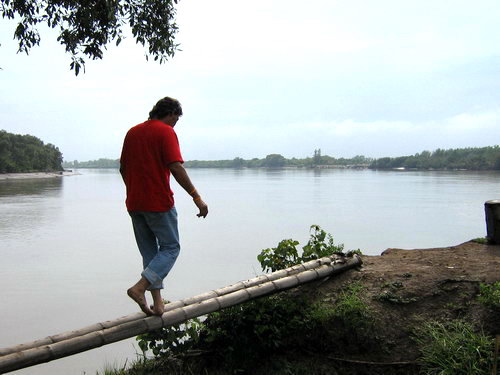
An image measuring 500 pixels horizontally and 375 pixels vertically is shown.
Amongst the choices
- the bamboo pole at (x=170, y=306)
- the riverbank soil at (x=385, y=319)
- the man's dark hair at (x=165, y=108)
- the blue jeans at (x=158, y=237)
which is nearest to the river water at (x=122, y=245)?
the bamboo pole at (x=170, y=306)

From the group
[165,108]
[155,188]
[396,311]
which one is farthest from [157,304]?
[396,311]

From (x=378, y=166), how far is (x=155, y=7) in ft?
526

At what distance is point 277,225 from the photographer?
2119 centimetres

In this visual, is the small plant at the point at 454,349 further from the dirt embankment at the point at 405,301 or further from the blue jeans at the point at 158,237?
the blue jeans at the point at 158,237

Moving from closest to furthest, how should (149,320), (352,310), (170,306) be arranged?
(149,320) < (170,306) < (352,310)

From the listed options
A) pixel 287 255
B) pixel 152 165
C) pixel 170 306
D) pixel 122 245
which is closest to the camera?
pixel 152 165

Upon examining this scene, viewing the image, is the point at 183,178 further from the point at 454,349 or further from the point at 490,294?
the point at 490,294

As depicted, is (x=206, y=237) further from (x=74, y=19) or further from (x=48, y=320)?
(x=74, y=19)

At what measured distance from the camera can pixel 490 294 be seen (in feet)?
13.7

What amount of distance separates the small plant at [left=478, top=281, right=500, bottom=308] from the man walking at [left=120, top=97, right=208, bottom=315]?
258 centimetres

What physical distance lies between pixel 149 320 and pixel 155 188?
1053mm

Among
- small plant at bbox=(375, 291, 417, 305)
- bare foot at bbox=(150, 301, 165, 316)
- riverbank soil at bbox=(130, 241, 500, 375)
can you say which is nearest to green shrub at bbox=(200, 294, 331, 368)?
riverbank soil at bbox=(130, 241, 500, 375)

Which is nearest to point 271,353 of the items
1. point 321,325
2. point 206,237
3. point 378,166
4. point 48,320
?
point 321,325

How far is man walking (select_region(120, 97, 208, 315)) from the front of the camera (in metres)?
3.60
